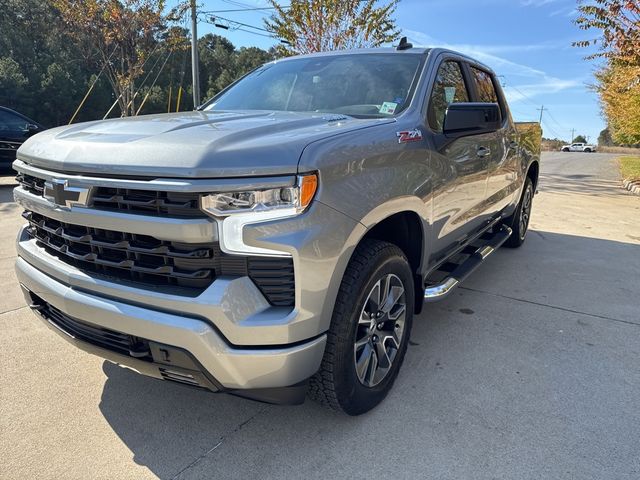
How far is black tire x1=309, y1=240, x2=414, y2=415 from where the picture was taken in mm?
2053

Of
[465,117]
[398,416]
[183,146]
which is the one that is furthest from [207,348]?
[465,117]

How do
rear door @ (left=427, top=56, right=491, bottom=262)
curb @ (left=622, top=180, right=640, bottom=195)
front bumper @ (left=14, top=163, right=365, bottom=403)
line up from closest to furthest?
front bumper @ (left=14, top=163, right=365, bottom=403) → rear door @ (left=427, top=56, right=491, bottom=262) → curb @ (left=622, top=180, right=640, bottom=195)

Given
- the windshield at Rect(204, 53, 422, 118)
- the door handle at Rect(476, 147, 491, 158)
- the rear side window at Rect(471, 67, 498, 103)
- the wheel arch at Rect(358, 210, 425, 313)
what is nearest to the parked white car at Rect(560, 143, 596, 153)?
the rear side window at Rect(471, 67, 498, 103)

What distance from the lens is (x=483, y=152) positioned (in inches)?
143

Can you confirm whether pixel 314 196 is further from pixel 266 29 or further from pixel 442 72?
pixel 266 29

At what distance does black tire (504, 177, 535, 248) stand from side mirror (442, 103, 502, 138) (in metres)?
2.89

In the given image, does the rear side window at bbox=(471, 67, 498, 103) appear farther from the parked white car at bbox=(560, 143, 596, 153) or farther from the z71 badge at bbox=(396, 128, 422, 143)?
the parked white car at bbox=(560, 143, 596, 153)

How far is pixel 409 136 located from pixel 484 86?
2225 mm

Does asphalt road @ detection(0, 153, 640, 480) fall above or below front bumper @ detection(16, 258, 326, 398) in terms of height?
below

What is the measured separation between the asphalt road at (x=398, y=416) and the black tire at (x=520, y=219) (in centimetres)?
197

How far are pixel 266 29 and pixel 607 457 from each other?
15858mm

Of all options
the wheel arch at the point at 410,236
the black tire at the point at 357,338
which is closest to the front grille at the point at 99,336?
the black tire at the point at 357,338

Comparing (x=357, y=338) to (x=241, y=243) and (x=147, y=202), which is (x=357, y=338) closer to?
(x=241, y=243)

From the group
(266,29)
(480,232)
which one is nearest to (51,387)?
(480,232)
